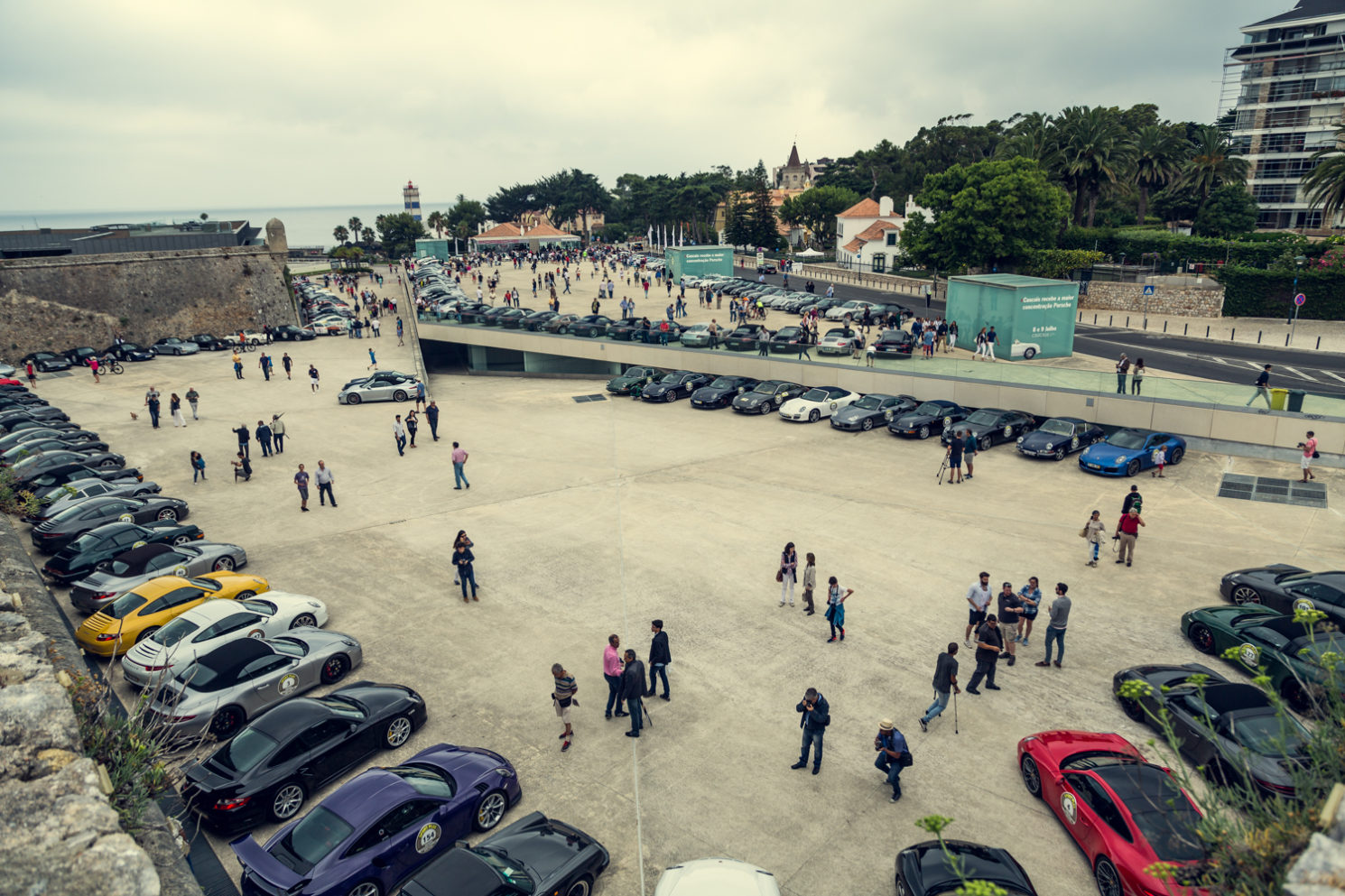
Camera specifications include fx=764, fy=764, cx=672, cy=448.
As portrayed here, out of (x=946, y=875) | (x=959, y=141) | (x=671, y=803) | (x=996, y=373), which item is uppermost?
(x=959, y=141)

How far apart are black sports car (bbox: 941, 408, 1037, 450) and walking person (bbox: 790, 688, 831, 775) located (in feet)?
60.3

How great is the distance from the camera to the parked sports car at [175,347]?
4841 centimetres

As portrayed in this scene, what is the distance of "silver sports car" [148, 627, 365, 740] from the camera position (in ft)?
37.7

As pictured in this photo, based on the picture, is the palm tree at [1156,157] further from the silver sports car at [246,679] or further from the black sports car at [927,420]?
the silver sports car at [246,679]

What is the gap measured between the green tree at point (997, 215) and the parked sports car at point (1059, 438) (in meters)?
34.6

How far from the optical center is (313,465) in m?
26.1

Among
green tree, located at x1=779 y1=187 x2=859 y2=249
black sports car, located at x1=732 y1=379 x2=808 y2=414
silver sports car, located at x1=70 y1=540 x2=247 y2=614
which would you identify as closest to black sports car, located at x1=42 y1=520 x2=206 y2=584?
silver sports car, located at x1=70 y1=540 x2=247 y2=614

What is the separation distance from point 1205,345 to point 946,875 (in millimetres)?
47347

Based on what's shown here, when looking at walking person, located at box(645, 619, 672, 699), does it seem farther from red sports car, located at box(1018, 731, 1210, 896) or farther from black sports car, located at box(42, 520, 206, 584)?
black sports car, located at box(42, 520, 206, 584)

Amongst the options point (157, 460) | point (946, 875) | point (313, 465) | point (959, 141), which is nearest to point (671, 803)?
point (946, 875)

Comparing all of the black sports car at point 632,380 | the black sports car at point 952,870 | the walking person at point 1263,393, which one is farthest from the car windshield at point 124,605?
the walking person at point 1263,393

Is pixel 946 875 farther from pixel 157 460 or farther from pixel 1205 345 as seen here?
pixel 1205 345

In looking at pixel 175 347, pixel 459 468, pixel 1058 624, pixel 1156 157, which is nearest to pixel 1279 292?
pixel 1156 157

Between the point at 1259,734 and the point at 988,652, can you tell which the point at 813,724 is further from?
the point at 1259,734
